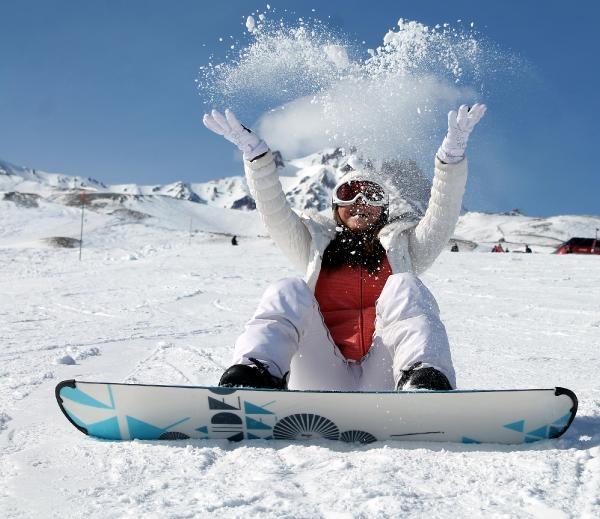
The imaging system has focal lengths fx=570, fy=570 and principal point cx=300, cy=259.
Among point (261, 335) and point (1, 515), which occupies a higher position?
point (261, 335)

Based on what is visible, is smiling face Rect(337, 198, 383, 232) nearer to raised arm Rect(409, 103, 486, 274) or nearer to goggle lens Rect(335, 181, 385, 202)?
goggle lens Rect(335, 181, 385, 202)

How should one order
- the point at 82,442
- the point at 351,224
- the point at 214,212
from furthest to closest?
the point at 214,212, the point at 351,224, the point at 82,442

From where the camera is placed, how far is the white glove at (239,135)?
126 inches

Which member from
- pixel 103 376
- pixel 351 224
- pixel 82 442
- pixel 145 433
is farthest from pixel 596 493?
pixel 103 376

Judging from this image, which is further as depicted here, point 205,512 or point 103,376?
point 103,376

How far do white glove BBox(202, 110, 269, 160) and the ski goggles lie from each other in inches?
19.4

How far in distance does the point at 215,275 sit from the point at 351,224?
31.3 feet

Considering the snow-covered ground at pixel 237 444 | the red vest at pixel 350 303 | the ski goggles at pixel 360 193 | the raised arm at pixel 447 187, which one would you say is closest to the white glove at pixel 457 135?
the raised arm at pixel 447 187

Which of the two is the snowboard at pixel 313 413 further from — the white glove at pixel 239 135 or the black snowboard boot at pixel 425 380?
the white glove at pixel 239 135

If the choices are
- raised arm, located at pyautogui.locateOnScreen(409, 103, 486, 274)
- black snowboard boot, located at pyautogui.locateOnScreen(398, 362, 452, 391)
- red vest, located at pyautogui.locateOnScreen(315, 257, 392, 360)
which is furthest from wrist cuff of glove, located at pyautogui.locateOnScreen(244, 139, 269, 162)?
black snowboard boot, located at pyautogui.locateOnScreen(398, 362, 452, 391)

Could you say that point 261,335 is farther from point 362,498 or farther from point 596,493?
point 596,493

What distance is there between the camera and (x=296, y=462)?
1812 millimetres

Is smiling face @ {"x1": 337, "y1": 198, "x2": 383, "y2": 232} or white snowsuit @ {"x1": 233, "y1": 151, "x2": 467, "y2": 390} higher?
smiling face @ {"x1": 337, "y1": 198, "x2": 383, "y2": 232}

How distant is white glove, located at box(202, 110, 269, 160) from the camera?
10.5ft
